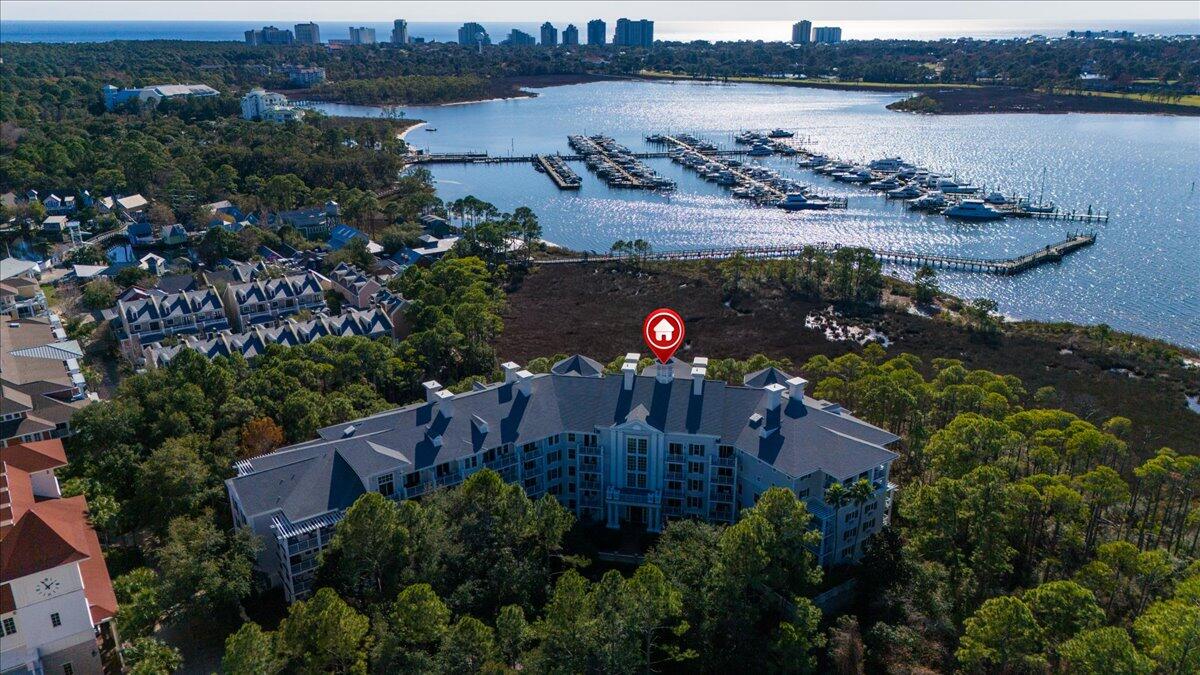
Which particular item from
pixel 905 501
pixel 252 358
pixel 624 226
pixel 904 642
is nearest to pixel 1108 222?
pixel 624 226

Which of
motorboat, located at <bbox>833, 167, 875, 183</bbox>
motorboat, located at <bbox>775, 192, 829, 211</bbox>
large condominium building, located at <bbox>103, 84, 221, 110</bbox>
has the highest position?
large condominium building, located at <bbox>103, 84, 221, 110</bbox>

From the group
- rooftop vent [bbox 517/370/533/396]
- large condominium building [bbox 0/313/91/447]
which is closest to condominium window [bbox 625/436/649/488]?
rooftop vent [bbox 517/370/533/396]

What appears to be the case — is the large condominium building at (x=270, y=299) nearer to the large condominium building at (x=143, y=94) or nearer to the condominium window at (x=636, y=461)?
the condominium window at (x=636, y=461)

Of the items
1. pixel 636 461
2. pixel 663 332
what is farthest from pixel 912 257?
pixel 636 461

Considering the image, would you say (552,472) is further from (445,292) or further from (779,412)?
(445,292)

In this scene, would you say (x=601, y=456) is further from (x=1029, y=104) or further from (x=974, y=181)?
(x=1029, y=104)

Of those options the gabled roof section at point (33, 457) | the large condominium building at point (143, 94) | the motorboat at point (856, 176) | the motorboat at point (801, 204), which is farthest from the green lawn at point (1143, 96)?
the gabled roof section at point (33, 457)

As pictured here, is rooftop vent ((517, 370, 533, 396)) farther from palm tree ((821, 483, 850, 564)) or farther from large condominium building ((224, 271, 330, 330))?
large condominium building ((224, 271, 330, 330))
